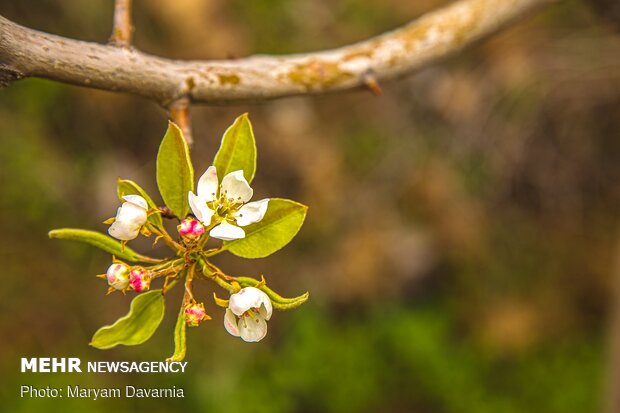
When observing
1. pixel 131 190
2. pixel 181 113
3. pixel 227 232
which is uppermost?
pixel 181 113

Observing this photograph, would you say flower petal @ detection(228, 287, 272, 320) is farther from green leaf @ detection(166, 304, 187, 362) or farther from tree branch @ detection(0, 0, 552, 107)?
tree branch @ detection(0, 0, 552, 107)

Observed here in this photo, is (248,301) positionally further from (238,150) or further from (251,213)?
(238,150)

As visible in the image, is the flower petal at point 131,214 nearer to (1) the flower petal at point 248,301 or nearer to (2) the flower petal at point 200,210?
(2) the flower petal at point 200,210

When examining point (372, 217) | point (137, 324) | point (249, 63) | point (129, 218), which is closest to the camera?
point (129, 218)

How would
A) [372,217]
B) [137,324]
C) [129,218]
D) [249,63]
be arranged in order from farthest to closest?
1. [372,217]
2. [249,63]
3. [137,324]
4. [129,218]

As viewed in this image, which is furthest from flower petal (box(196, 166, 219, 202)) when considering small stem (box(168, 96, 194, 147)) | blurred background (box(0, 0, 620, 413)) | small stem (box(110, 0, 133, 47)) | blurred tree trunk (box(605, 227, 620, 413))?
blurred tree trunk (box(605, 227, 620, 413))

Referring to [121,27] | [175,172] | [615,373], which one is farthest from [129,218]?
[615,373]

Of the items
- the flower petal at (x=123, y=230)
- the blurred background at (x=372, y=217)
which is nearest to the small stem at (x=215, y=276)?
the flower petal at (x=123, y=230)
